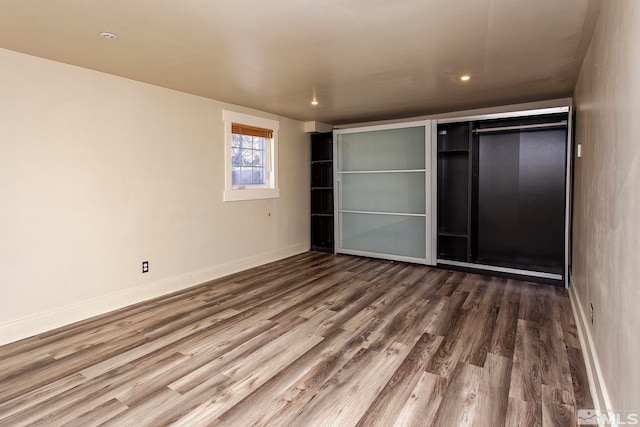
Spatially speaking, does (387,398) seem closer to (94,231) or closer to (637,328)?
(637,328)

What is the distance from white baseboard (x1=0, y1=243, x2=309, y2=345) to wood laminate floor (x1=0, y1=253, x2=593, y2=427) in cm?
13

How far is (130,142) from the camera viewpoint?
357 cm

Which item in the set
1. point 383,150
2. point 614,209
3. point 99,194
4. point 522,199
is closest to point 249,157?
point 383,150

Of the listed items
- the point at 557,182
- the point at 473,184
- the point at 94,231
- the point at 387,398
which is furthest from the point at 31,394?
the point at 557,182

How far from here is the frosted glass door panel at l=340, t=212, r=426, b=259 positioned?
16.9 ft

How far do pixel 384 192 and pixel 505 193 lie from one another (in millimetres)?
1679

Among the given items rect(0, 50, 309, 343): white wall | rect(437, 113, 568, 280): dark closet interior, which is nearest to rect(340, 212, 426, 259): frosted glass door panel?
rect(437, 113, 568, 280): dark closet interior

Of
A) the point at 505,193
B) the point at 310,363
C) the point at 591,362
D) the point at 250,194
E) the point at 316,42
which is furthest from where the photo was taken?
the point at 250,194

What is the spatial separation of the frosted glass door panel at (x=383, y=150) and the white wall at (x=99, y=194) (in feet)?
6.74

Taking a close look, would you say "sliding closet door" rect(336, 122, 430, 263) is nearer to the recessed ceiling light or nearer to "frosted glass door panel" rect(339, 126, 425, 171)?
"frosted glass door panel" rect(339, 126, 425, 171)

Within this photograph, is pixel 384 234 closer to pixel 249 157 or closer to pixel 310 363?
pixel 249 157

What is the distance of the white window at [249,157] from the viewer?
466cm

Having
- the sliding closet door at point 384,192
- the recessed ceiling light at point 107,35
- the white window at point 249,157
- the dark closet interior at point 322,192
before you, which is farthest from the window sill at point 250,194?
the recessed ceiling light at point 107,35

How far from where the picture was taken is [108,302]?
11.2 ft
